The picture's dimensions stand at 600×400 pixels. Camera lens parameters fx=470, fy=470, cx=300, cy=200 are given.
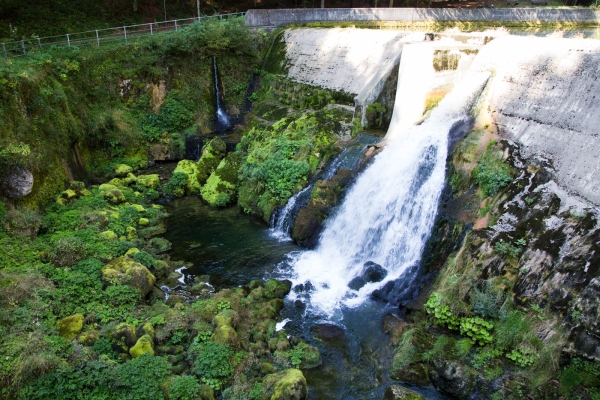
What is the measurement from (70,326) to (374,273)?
24.1ft

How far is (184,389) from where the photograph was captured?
29.0 feet

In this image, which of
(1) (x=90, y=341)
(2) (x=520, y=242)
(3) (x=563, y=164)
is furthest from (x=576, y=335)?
(1) (x=90, y=341)

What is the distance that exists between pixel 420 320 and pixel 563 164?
4752 millimetres

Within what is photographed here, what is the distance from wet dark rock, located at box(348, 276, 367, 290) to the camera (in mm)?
12383

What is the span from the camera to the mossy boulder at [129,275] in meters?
11.8

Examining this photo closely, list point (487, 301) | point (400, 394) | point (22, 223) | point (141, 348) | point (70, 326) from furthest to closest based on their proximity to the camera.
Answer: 1. point (22, 223)
2. point (70, 326)
3. point (141, 348)
4. point (487, 301)
5. point (400, 394)

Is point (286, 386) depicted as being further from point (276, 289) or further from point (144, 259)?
point (144, 259)

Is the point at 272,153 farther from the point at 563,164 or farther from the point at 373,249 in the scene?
the point at 563,164

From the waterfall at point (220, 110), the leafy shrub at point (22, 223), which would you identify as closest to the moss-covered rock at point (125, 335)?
the leafy shrub at point (22, 223)

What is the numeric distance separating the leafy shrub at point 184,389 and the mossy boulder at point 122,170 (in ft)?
41.3

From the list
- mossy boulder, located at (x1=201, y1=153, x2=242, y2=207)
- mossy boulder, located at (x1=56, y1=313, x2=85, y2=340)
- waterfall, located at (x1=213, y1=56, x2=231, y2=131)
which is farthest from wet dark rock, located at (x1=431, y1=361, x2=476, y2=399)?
waterfall, located at (x1=213, y1=56, x2=231, y2=131)

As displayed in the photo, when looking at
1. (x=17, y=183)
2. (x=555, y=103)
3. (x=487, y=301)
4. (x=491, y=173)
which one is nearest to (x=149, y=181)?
(x=17, y=183)

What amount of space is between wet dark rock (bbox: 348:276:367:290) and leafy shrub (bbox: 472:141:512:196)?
12.6 feet

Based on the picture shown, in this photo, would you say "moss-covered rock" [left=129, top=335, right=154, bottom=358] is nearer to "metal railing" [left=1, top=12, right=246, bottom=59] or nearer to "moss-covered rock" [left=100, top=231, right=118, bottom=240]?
"moss-covered rock" [left=100, top=231, right=118, bottom=240]
